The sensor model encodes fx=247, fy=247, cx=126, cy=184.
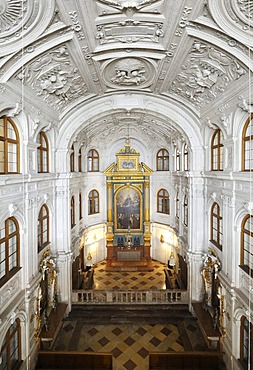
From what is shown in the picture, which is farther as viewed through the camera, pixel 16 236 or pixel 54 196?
pixel 54 196

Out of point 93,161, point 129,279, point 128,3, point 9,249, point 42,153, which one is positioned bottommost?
point 129,279

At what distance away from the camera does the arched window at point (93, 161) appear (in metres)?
17.6

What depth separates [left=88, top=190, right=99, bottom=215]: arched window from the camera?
17.4 meters

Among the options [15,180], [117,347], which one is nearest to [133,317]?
[117,347]

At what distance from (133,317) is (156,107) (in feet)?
31.0

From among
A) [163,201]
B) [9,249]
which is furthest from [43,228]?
Answer: [163,201]

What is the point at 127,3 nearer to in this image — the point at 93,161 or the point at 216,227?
the point at 216,227

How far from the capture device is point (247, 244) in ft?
24.6

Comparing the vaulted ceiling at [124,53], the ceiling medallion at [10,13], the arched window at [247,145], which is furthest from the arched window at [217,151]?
the ceiling medallion at [10,13]

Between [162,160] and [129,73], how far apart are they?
33.4 feet

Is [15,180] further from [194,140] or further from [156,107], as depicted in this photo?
[194,140]

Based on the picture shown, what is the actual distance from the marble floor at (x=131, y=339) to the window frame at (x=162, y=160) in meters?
10.0

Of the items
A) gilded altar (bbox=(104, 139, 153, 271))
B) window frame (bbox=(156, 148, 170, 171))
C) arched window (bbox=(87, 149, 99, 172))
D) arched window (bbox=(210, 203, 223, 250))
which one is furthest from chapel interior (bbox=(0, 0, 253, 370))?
window frame (bbox=(156, 148, 170, 171))

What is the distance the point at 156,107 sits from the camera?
1088cm
